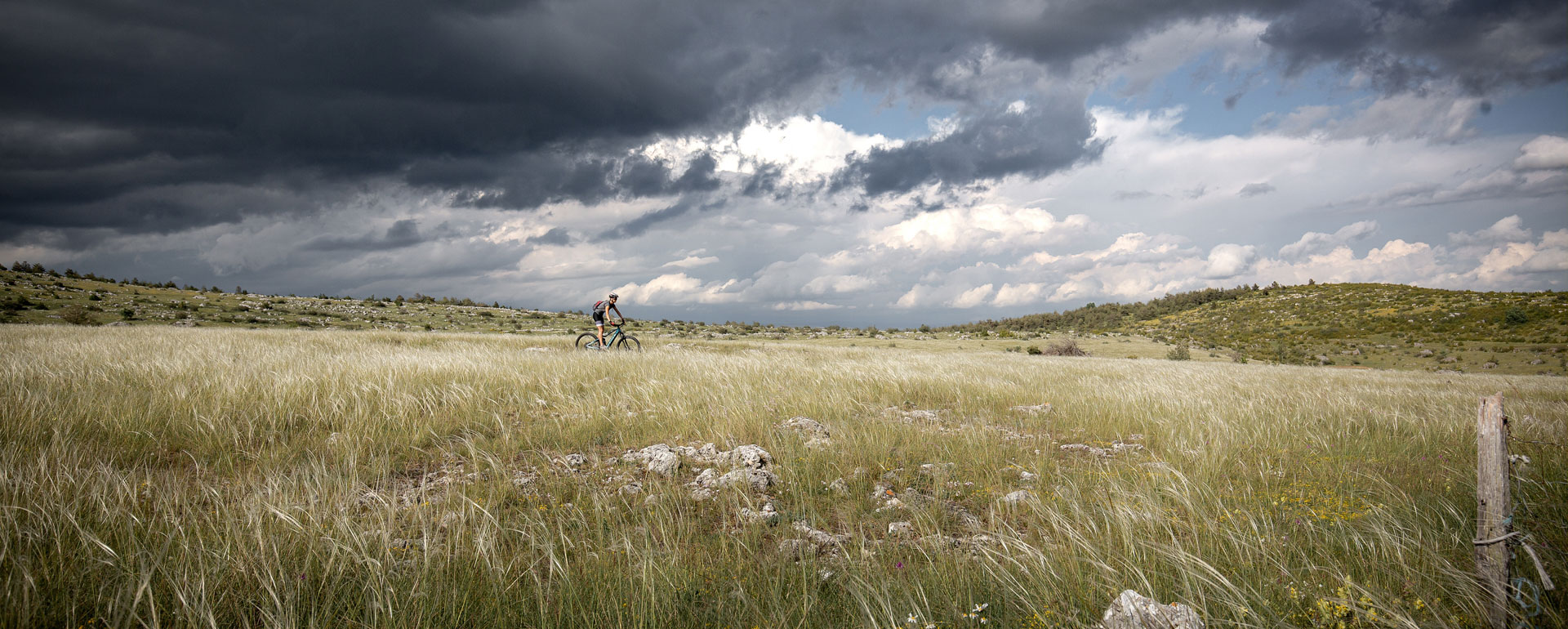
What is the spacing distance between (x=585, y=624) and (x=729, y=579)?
821mm

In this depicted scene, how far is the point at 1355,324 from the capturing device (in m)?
60.3

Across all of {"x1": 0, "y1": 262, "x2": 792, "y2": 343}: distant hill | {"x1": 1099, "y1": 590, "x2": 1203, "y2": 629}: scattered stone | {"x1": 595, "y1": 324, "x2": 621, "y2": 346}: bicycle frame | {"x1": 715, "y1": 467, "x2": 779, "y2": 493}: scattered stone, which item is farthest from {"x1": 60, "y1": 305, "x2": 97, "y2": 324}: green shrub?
{"x1": 1099, "y1": 590, "x2": 1203, "y2": 629}: scattered stone

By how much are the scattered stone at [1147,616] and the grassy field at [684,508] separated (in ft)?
0.55

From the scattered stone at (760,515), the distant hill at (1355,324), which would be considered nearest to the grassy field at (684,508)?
the scattered stone at (760,515)

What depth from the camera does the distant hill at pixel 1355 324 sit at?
42906mm

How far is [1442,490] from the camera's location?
4.67m

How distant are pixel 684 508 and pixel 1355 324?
85745 millimetres

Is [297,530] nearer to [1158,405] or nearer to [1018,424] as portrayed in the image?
[1018,424]

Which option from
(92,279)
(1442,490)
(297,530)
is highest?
(92,279)

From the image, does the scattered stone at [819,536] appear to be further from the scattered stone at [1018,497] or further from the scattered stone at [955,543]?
the scattered stone at [1018,497]

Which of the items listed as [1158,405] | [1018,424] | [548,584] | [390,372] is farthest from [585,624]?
[1158,405]

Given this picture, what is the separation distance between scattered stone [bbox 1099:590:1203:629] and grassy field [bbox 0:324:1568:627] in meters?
0.17

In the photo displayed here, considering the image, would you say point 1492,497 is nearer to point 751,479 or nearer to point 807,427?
point 751,479

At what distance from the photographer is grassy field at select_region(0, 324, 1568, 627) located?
8.40 feet
